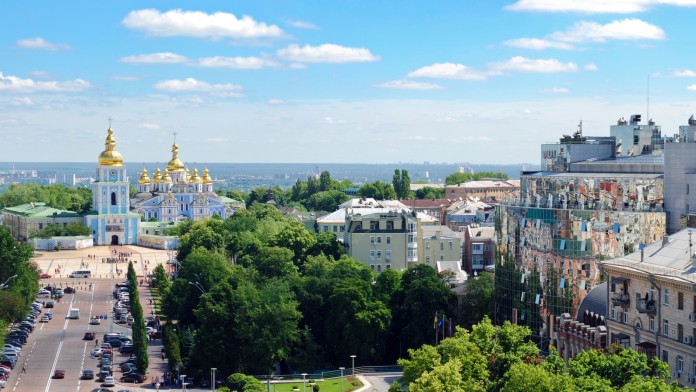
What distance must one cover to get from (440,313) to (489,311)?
398cm

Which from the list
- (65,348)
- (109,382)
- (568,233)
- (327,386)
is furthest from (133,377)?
(568,233)

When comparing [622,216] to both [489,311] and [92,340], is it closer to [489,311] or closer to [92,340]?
[489,311]

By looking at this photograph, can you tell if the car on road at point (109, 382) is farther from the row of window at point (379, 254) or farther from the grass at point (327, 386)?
the row of window at point (379, 254)

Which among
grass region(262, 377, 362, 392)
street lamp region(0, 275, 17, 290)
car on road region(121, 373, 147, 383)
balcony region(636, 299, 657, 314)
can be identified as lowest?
car on road region(121, 373, 147, 383)

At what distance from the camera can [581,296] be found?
88938 millimetres

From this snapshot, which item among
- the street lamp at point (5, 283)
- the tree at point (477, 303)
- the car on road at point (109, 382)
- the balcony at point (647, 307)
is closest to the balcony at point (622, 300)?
the balcony at point (647, 307)

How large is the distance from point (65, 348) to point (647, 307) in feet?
210

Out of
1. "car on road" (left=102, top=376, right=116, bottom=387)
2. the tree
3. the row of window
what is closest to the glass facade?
the tree

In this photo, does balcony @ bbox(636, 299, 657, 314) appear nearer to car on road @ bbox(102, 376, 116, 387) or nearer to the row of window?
car on road @ bbox(102, 376, 116, 387)

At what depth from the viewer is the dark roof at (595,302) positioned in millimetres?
80312

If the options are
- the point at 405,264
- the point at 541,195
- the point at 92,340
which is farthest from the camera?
the point at 405,264

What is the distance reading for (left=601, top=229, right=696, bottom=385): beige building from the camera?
64500mm

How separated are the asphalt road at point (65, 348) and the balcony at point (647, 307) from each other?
44.9 metres

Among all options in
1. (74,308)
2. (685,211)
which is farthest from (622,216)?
(74,308)
